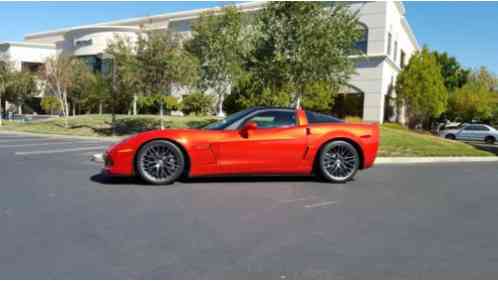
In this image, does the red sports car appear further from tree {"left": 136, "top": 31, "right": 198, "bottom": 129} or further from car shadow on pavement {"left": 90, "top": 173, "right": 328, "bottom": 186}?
tree {"left": 136, "top": 31, "right": 198, "bottom": 129}

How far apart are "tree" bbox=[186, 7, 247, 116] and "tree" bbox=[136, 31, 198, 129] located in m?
3.54

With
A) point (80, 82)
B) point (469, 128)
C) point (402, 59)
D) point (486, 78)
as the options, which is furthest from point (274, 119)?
point (486, 78)

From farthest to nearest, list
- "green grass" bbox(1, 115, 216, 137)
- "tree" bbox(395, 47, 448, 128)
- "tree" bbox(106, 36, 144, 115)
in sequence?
1. "tree" bbox(395, 47, 448, 128)
2. "green grass" bbox(1, 115, 216, 137)
3. "tree" bbox(106, 36, 144, 115)

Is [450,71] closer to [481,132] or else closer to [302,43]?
[481,132]

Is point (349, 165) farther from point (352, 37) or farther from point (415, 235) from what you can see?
point (352, 37)

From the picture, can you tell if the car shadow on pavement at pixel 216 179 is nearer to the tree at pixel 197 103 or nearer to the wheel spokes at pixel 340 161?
the wheel spokes at pixel 340 161

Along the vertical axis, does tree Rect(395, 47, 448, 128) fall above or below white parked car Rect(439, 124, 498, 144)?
above

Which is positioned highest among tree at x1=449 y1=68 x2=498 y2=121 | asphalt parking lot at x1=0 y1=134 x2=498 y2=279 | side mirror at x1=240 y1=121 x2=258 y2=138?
tree at x1=449 y1=68 x2=498 y2=121

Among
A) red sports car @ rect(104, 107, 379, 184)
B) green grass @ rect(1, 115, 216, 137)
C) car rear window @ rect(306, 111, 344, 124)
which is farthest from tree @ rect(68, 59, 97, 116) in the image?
car rear window @ rect(306, 111, 344, 124)

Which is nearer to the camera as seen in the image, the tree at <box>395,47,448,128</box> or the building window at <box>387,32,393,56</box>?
the tree at <box>395,47,448,128</box>

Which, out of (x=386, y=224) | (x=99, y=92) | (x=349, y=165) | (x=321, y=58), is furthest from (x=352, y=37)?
(x=99, y=92)

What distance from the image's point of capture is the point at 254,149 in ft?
19.0

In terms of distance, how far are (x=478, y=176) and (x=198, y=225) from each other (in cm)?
640

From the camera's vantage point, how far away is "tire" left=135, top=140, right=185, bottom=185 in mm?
5633
